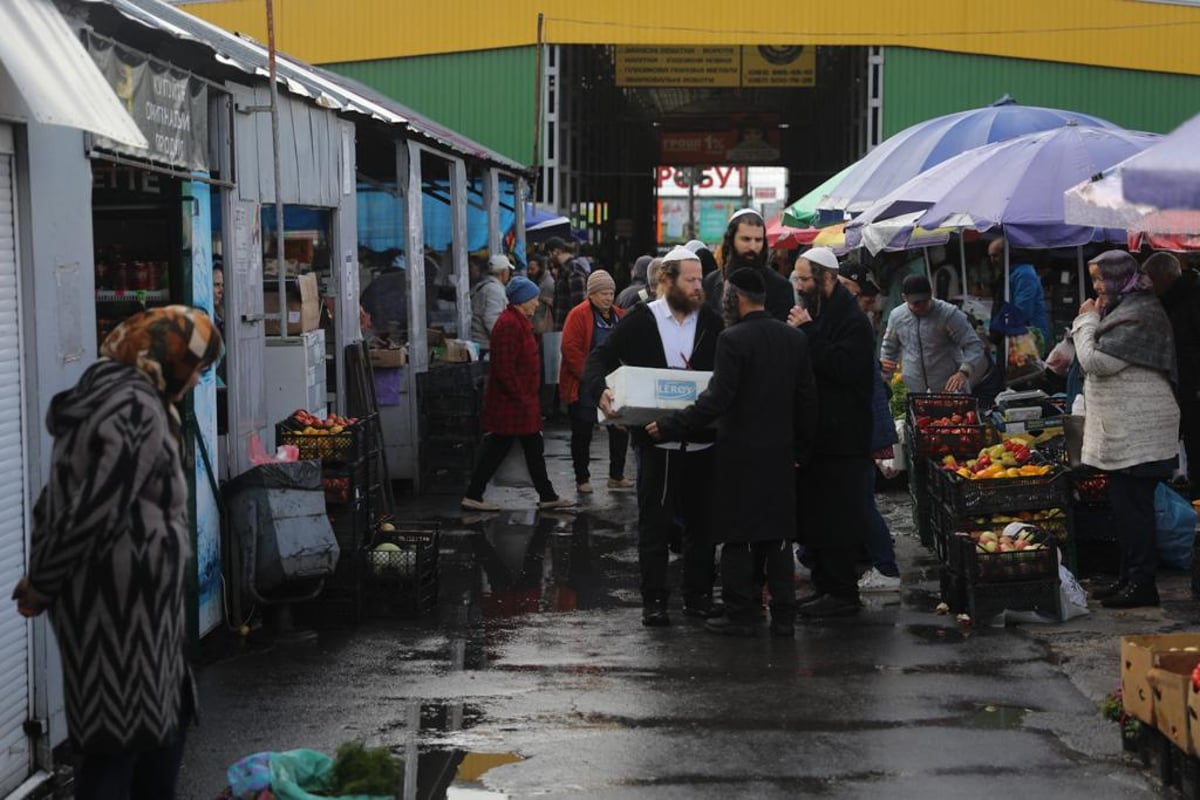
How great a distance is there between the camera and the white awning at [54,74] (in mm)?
5582

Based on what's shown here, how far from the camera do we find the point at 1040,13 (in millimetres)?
32312

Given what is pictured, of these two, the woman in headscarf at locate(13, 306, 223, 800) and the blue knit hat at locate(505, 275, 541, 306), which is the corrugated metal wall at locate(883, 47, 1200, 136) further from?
the woman in headscarf at locate(13, 306, 223, 800)

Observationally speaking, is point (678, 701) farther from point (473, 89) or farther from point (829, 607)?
point (473, 89)

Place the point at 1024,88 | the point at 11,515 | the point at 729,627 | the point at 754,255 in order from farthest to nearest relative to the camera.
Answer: the point at 1024,88 → the point at 754,255 → the point at 729,627 → the point at 11,515

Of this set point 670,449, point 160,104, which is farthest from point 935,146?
point 160,104

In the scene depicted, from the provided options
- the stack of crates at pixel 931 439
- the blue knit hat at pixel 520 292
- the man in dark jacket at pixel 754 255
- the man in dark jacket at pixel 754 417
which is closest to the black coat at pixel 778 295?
the man in dark jacket at pixel 754 255

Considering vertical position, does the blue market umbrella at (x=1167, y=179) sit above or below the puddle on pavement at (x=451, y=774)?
above

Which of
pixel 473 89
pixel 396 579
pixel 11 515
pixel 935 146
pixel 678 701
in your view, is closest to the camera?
pixel 11 515

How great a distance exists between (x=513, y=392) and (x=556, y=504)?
1064mm

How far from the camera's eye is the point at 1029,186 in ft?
48.1

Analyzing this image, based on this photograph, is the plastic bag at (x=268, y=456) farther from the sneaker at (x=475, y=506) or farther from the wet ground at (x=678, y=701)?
the sneaker at (x=475, y=506)

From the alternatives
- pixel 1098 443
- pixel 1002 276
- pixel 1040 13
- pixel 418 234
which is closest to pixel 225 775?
pixel 1098 443

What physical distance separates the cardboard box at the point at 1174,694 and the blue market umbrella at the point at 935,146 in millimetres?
13234

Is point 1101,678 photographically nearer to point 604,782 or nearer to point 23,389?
point 604,782
